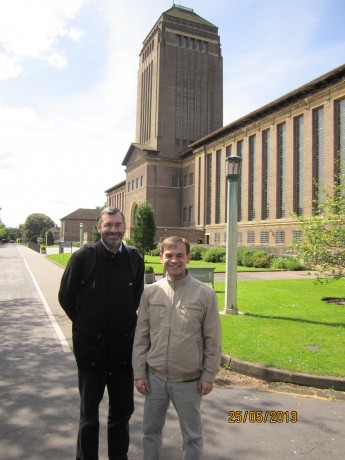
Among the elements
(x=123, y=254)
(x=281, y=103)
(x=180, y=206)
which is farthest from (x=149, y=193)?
(x=123, y=254)

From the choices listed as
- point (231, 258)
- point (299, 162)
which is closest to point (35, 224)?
point (299, 162)

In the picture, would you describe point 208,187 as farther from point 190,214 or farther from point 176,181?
point 176,181

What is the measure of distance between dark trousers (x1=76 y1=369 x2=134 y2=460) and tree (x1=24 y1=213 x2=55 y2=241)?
455ft

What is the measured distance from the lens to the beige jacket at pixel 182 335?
2801 millimetres

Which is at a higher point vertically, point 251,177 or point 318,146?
point 318,146

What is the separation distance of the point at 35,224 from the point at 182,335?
14224 cm

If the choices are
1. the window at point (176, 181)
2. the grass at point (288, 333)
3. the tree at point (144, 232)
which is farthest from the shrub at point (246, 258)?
the window at point (176, 181)

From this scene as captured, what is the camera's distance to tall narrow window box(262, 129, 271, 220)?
42281 millimetres

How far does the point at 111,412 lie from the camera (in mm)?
3168

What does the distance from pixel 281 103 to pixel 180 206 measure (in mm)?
27178

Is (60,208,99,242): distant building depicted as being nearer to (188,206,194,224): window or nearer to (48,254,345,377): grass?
(188,206,194,224): window

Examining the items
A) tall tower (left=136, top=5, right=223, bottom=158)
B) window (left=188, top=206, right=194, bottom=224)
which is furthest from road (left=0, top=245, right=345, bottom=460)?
tall tower (left=136, top=5, right=223, bottom=158)

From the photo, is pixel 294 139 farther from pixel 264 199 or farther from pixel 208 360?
pixel 208 360

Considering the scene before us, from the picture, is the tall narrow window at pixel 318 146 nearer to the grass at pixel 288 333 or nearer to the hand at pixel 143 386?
the grass at pixel 288 333
